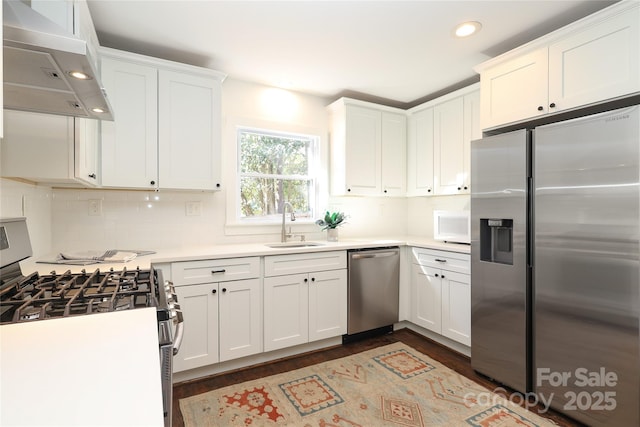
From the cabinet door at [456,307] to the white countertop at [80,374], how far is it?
2.40m

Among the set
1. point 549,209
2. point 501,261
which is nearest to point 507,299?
point 501,261

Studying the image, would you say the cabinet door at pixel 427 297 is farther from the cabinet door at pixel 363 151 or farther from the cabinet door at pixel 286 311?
the cabinet door at pixel 286 311

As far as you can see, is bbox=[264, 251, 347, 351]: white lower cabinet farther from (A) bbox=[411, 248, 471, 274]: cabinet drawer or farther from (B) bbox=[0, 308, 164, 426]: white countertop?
(B) bbox=[0, 308, 164, 426]: white countertop

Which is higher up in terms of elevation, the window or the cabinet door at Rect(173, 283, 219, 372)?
the window

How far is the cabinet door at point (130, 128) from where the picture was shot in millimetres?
2328

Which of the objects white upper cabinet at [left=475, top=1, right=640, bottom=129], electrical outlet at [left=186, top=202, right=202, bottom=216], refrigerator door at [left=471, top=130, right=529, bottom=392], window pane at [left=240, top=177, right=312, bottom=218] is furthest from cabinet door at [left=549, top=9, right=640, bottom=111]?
electrical outlet at [left=186, top=202, right=202, bottom=216]

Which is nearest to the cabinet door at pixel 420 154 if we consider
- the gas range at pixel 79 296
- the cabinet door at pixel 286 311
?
the cabinet door at pixel 286 311

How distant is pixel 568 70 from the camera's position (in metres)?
2.04

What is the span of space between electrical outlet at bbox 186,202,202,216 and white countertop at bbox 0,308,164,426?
77.4 inches

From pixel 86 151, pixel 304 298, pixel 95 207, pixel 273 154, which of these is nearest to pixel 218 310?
pixel 304 298

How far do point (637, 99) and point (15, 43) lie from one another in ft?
8.90

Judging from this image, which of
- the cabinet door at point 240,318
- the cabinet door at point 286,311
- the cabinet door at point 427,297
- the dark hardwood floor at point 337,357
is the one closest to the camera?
the dark hardwood floor at point 337,357

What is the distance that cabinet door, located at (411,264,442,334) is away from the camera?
2.94 metres

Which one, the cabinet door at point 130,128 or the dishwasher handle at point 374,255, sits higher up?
the cabinet door at point 130,128
